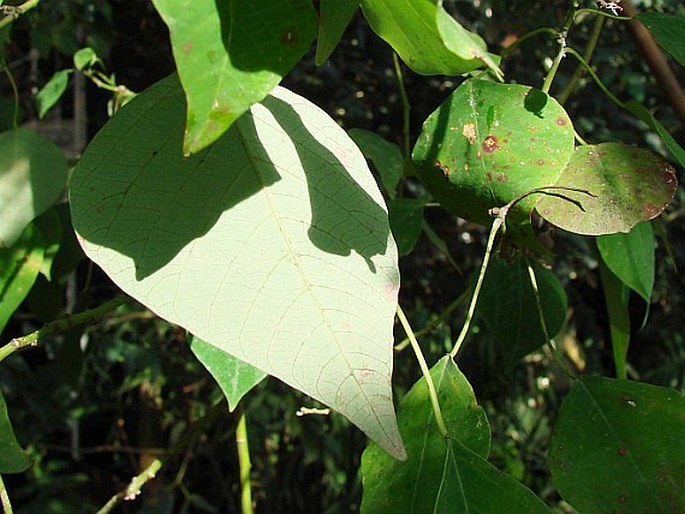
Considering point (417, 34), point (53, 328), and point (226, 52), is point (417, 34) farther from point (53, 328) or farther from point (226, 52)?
point (53, 328)

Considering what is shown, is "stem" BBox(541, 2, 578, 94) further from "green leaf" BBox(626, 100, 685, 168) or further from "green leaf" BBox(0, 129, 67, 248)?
"green leaf" BBox(0, 129, 67, 248)

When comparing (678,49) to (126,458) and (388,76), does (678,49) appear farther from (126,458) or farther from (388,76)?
(126,458)

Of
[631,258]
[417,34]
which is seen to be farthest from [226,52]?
[631,258]

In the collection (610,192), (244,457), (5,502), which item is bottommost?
(244,457)

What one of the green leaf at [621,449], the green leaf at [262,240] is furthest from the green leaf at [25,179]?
the green leaf at [621,449]

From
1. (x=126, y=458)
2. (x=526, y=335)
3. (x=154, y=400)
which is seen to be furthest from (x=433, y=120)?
(x=126, y=458)

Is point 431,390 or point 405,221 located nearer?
point 431,390
